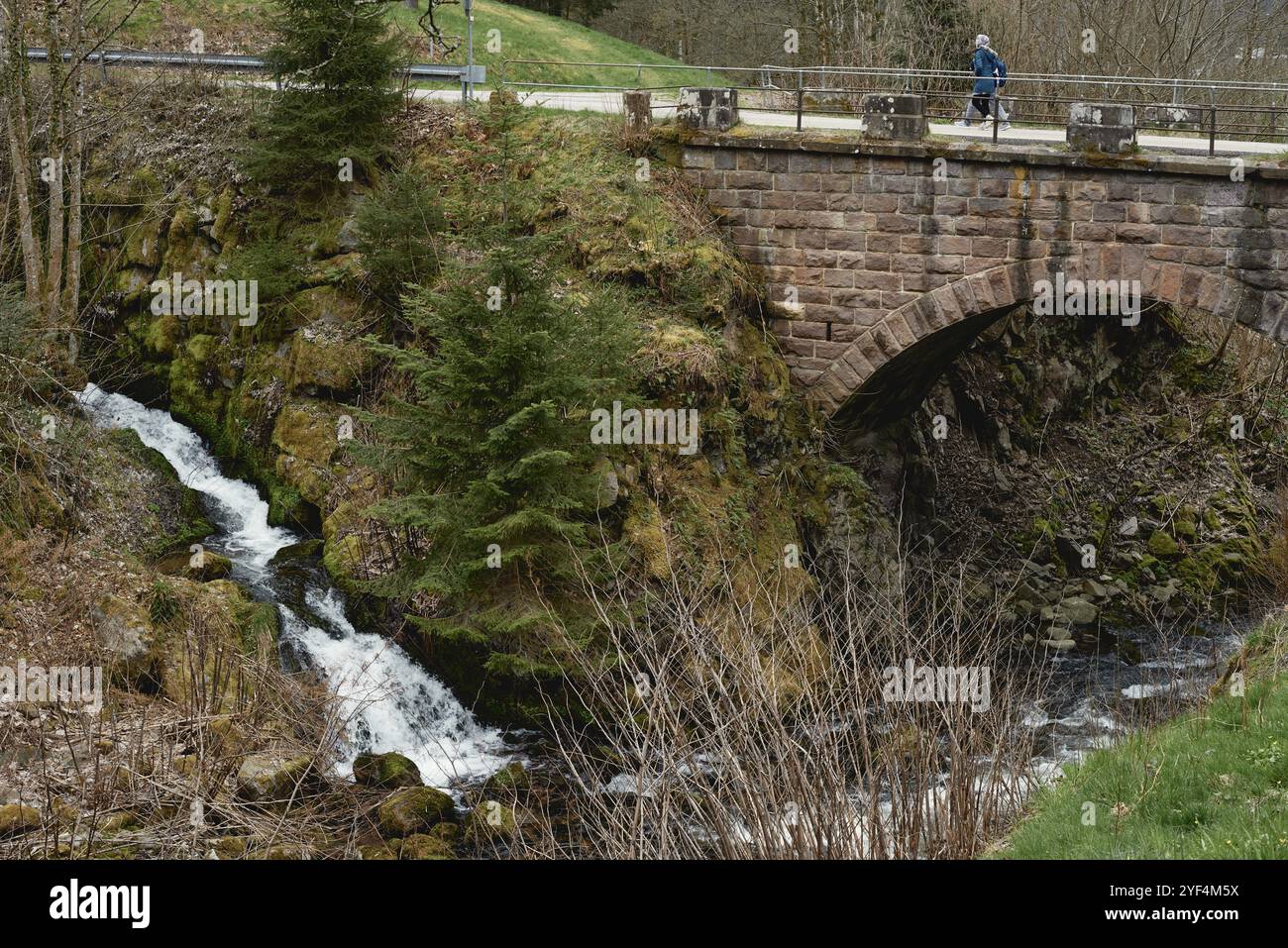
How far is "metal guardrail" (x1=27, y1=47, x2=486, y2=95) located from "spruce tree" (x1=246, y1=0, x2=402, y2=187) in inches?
94.9

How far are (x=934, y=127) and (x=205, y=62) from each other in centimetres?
1037

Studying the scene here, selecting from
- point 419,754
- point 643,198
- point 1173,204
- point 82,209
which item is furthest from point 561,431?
point 82,209

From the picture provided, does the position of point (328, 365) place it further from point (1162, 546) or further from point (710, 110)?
point (1162, 546)

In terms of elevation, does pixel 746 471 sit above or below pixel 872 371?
below

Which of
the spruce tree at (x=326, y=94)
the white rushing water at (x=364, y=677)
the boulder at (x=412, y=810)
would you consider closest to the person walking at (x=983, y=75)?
the spruce tree at (x=326, y=94)

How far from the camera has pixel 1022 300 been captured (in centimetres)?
1474

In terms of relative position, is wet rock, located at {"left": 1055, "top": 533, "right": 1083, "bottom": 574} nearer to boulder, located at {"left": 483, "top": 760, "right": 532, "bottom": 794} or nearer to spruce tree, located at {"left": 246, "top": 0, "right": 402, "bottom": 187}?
boulder, located at {"left": 483, "top": 760, "right": 532, "bottom": 794}

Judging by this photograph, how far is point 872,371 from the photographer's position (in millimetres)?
15570

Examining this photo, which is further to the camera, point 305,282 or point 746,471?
point 305,282

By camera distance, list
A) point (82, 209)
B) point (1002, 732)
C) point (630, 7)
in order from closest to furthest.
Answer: point (1002, 732), point (82, 209), point (630, 7)

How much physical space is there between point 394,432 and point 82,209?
25.8ft

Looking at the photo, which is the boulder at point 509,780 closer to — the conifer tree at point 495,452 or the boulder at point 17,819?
the conifer tree at point 495,452

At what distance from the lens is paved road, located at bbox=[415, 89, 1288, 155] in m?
14.5

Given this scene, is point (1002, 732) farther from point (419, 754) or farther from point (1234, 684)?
point (419, 754)
